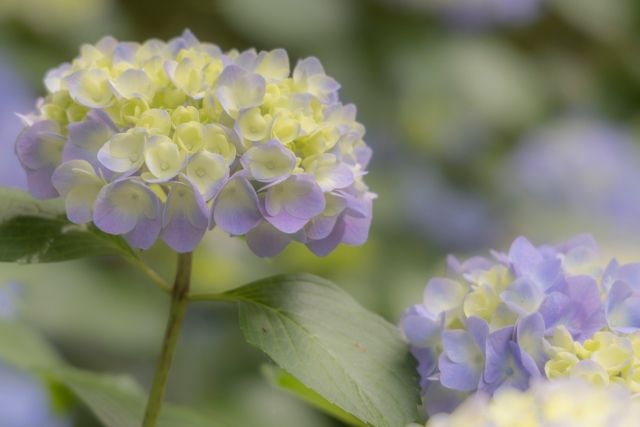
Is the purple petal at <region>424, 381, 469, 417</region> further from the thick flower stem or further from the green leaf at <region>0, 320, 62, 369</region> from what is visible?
the green leaf at <region>0, 320, 62, 369</region>

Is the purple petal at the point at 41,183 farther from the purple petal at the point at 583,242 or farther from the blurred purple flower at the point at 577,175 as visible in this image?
the blurred purple flower at the point at 577,175

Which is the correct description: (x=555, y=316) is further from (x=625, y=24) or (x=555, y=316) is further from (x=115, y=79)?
(x=625, y=24)

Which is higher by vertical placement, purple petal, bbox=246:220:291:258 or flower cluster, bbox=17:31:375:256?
flower cluster, bbox=17:31:375:256

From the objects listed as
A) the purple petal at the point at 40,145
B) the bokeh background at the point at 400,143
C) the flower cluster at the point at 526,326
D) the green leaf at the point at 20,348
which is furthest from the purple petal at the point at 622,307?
the bokeh background at the point at 400,143

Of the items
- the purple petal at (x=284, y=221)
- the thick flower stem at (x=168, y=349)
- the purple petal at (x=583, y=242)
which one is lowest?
the thick flower stem at (x=168, y=349)

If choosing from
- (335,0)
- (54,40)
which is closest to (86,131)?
(54,40)

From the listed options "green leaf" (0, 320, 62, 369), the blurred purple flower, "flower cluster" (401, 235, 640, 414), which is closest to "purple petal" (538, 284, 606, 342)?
"flower cluster" (401, 235, 640, 414)

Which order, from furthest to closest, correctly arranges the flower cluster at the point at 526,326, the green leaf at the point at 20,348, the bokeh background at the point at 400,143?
the bokeh background at the point at 400,143, the green leaf at the point at 20,348, the flower cluster at the point at 526,326
